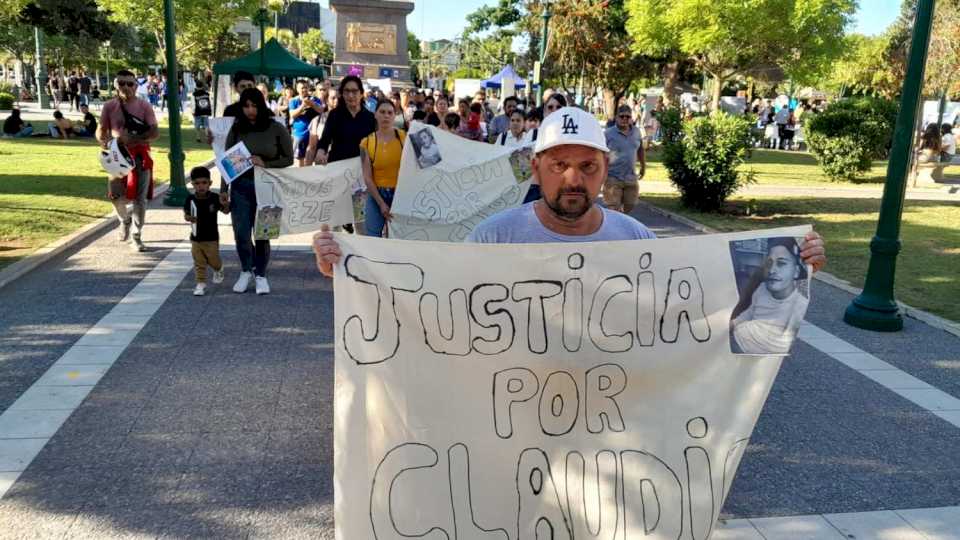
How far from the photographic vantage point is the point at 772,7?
27141 millimetres

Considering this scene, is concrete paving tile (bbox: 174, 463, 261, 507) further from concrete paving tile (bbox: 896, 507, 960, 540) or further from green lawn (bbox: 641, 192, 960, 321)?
green lawn (bbox: 641, 192, 960, 321)

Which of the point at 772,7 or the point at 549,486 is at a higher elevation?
the point at 772,7

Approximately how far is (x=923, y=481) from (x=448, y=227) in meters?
4.70

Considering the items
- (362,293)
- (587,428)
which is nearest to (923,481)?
(587,428)

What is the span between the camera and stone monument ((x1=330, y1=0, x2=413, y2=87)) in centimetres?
4081

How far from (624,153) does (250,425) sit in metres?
6.57

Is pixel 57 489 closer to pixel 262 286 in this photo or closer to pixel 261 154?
pixel 262 286

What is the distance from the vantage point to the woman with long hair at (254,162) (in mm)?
7047

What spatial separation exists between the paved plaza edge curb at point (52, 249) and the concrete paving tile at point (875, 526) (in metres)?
7.11

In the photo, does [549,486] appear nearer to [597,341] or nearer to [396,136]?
[597,341]

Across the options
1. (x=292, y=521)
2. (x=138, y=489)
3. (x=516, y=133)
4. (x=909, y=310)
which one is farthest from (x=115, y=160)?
(x=909, y=310)

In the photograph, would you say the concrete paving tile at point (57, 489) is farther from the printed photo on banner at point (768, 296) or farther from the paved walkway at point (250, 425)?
the printed photo on banner at point (768, 296)

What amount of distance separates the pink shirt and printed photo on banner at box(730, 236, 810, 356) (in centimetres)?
763

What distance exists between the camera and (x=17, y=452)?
414 cm
